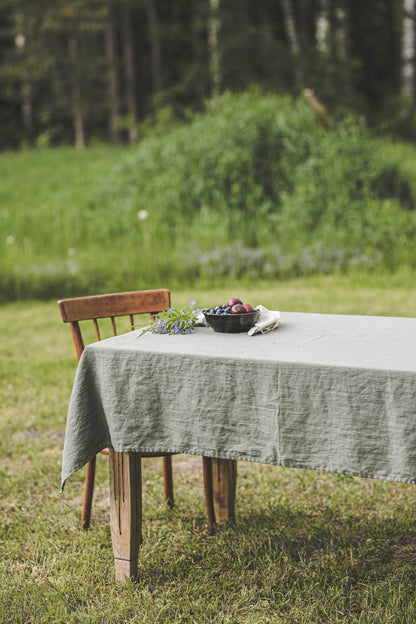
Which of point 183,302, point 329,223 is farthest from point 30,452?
point 329,223

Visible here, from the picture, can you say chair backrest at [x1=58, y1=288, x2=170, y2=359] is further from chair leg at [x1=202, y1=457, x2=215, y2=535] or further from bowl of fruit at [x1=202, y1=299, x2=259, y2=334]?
chair leg at [x1=202, y1=457, x2=215, y2=535]

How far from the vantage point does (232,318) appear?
2.94 m

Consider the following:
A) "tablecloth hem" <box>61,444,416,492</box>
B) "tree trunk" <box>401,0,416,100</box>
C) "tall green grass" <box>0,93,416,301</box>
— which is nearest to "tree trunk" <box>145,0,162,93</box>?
"tree trunk" <box>401,0,416,100</box>

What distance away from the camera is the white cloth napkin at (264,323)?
9.65 feet

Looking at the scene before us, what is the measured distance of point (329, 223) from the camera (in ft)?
38.7

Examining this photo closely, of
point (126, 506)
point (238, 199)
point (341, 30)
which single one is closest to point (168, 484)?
point (126, 506)

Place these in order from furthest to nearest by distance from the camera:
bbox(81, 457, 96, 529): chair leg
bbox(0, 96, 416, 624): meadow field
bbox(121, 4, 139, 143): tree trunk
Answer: bbox(121, 4, 139, 143): tree trunk, bbox(81, 457, 96, 529): chair leg, bbox(0, 96, 416, 624): meadow field

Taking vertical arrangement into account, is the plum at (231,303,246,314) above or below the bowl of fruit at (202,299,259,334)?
above

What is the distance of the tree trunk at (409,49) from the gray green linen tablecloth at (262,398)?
1878 centimetres

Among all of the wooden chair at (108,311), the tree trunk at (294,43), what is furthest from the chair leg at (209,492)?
the tree trunk at (294,43)

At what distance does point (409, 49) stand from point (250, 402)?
19.9 meters

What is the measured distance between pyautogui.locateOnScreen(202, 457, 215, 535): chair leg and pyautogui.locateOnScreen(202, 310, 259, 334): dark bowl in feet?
2.62

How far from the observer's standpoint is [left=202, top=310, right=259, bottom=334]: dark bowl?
294 centimetres

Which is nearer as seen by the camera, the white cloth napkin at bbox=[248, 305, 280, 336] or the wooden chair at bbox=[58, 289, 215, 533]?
the white cloth napkin at bbox=[248, 305, 280, 336]
